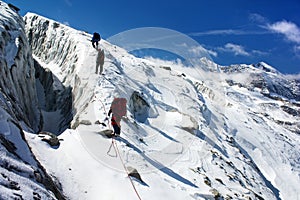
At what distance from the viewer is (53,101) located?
29156mm

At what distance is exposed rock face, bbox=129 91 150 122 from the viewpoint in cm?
2468

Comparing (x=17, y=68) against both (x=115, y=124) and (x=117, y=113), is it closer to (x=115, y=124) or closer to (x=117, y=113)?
(x=117, y=113)

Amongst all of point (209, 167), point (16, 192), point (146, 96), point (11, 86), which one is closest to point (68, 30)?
point (146, 96)

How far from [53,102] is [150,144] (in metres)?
13.5

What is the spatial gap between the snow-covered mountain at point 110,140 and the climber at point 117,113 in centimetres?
72

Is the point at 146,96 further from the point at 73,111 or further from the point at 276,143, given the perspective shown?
the point at 276,143

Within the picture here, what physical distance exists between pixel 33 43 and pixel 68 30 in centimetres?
724

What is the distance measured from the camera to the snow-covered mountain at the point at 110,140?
11.6 m

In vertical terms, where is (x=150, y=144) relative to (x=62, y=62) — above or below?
below

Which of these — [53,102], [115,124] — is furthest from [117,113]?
[53,102]

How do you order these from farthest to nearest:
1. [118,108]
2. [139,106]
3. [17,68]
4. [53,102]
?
[53,102] < [139,106] < [17,68] < [118,108]

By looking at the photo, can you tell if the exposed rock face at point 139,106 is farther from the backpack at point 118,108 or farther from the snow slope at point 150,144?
the backpack at point 118,108

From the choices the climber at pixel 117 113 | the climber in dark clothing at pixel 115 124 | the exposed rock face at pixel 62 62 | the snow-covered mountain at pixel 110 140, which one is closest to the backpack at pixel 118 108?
the climber at pixel 117 113

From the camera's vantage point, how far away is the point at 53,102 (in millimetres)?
29047
